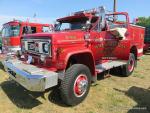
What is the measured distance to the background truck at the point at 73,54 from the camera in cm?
438

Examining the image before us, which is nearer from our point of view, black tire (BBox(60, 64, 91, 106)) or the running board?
black tire (BBox(60, 64, 91, 106))

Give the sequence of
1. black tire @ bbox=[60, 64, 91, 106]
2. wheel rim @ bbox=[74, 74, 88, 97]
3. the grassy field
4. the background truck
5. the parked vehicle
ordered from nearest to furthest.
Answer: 1. the background truck
2. black tire @ bbox=[60, 64, 91, 106]
3. the grassy field
4. wheel rim @ bbox=[74, 74, 88, 97]
5. the parked vehicle

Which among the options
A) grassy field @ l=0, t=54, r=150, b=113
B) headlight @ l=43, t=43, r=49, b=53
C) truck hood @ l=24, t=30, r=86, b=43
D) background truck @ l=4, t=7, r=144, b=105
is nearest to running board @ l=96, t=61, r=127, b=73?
background truck @ l=4, t=7, r=144, b=105

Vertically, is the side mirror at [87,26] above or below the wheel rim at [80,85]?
above

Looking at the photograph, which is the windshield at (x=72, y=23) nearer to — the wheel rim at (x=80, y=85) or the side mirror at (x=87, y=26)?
the side mirror at (x=87, y=26)

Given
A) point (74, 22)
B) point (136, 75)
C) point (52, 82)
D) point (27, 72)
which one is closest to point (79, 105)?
point (52, 82)

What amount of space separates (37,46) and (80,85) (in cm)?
138

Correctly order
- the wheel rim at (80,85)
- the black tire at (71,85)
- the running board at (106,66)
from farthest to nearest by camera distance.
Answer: the running board at (106,66) → the wheel rim at (80,85) → the black tire at (71,85)

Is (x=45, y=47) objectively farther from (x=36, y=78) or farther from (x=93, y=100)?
(x=93, y=100)

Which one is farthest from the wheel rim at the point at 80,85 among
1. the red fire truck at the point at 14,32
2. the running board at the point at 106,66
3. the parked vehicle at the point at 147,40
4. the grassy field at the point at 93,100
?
the parked vehicle at the point at 147,40

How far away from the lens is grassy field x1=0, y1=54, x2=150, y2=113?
15.3 ft

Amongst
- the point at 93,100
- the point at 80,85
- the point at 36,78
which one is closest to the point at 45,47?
the point at 36,78

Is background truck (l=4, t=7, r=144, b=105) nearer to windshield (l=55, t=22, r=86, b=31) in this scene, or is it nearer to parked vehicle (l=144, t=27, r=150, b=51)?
windshield (l=55, t=22, r=86, b=31)

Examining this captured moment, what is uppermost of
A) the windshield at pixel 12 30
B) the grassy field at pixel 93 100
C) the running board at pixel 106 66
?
the windshield at pixel 12 30
